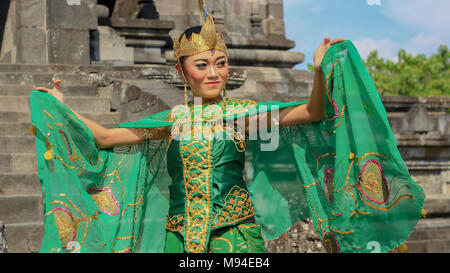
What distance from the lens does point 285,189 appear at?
4398 mm

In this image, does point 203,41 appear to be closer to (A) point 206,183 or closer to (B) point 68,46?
(A) point 206,183

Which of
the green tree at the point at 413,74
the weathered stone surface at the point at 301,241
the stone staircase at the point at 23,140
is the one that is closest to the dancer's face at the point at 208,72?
the stone staircase at the point at 23,140

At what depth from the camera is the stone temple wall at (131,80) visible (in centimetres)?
602

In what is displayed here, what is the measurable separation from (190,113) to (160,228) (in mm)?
769

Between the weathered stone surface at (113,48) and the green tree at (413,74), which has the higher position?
the green tree at (413,74)

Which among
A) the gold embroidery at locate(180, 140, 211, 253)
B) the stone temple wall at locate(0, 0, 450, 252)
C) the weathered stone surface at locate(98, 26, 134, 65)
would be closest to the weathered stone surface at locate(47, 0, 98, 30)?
the stone temple wall at locate(0, 0, 450, 252)

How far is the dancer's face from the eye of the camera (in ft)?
13.4

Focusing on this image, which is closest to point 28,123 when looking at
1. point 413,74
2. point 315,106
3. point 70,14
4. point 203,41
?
point 70,14

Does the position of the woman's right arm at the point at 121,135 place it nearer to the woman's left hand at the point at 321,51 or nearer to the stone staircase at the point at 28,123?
the woman's left hand at the point at 321,51

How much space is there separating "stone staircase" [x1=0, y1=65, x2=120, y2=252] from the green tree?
26075 millimetres

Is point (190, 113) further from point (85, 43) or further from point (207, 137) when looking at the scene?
point (85, 43)

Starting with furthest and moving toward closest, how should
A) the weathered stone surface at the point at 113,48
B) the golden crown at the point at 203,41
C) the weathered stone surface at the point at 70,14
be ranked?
the weathered stone surface at the point at 113,48 < the weathered stone surface at the point at 70,14 < the golden crown at the point at 203,41
